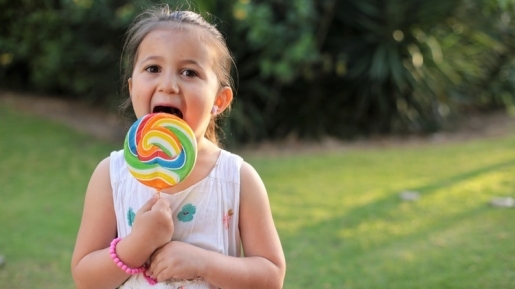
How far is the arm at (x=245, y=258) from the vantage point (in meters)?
2.05

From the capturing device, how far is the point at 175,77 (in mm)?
2111

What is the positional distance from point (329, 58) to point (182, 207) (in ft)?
22.2

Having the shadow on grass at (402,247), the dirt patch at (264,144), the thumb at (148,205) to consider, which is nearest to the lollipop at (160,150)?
the thumb at (148,205)

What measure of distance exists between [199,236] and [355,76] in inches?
265

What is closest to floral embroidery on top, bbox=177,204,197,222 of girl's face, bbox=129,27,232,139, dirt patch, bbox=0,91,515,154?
girl's face, bbox=129,27,232,139

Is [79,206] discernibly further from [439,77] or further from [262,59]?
[439,77]

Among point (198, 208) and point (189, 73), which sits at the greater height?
point (189, 73)

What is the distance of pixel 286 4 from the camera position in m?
7.86

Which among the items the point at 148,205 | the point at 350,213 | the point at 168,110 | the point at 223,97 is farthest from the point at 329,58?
the point at 148,205

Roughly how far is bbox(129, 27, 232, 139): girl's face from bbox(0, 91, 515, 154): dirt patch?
19.3ft

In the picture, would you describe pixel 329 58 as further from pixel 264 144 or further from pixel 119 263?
pixel 119 263

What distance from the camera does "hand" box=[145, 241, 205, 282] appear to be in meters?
2.04

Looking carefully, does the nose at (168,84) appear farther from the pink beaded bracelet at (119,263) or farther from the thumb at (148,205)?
the pink beaded bracelet at (119,263)

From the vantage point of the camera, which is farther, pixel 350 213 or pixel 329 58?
pixel 329 58
